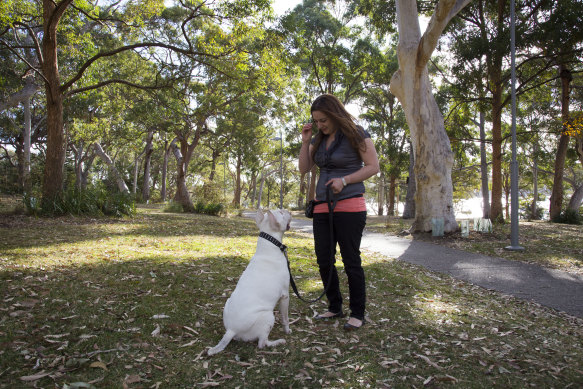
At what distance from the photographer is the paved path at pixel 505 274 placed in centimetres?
469

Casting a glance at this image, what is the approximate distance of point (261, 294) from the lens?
9.01 feet

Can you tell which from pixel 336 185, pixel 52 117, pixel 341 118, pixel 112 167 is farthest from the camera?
pixel 112 167

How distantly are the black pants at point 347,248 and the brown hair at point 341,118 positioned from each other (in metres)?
0.68

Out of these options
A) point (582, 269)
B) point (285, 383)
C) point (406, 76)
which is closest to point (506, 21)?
point (406, 76)

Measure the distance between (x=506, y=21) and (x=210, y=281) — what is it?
15.1 metres

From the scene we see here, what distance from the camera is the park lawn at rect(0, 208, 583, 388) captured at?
8.16ft

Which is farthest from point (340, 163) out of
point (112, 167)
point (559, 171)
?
point (112, 167)

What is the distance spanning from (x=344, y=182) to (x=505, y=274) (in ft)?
15.2

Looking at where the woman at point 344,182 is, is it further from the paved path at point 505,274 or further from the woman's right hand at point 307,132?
the paved path at point 505,274

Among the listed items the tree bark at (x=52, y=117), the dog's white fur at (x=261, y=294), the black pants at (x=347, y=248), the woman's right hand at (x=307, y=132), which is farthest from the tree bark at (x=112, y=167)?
the dog's white fur at (x=261, y=294)

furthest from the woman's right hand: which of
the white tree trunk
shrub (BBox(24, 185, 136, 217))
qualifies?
shrub (BBox(24, 185, 136, 217))

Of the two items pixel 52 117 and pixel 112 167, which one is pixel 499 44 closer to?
pixel 52 117

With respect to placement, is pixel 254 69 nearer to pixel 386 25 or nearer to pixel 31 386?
pixel 386 25

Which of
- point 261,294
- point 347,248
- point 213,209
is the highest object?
point 213,209
